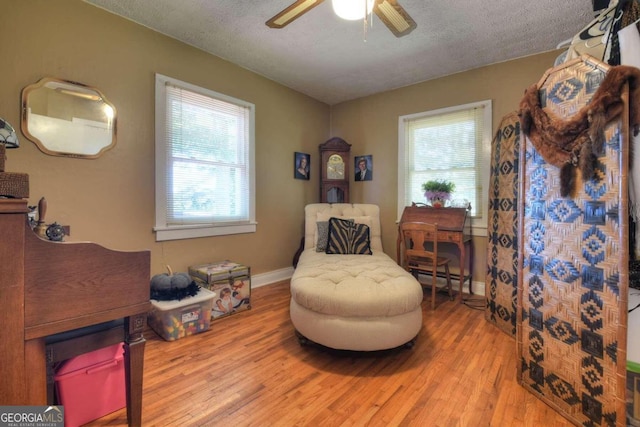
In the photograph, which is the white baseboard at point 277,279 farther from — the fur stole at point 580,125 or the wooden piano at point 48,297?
the wooden piano at point 48,297

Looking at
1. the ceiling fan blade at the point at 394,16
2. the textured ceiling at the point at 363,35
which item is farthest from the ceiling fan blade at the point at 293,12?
the textured ceiling at the point at 363,35

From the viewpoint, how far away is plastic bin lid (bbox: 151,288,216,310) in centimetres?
210

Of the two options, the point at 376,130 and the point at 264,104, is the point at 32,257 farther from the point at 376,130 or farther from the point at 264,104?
the point at 376,130

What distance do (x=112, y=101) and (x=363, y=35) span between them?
2217 mm

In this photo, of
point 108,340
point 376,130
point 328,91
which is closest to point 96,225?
point 108,340

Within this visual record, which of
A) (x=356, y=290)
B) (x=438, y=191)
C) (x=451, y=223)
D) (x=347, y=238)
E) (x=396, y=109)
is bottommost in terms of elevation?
(x=356, y=290)

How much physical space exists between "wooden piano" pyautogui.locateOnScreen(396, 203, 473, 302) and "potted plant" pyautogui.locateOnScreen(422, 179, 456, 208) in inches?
4.4

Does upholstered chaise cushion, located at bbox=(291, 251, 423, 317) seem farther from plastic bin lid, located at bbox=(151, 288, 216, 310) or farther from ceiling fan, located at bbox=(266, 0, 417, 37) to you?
ceiling fan, located at bbox=(266, 0, 417, 37)

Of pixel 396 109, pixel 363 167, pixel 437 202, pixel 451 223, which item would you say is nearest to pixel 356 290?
pixel 451 223

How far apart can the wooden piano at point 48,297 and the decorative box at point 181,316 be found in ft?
3.38

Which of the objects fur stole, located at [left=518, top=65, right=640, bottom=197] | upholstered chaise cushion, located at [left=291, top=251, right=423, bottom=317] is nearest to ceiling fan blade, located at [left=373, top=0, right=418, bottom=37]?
fur stole, located at [left=518, top=65, right=640, bottom=197]

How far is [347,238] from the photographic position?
9.85 feet

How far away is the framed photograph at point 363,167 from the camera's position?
4.04m

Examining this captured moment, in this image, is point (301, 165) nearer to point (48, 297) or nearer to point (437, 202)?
point (437, 202)
